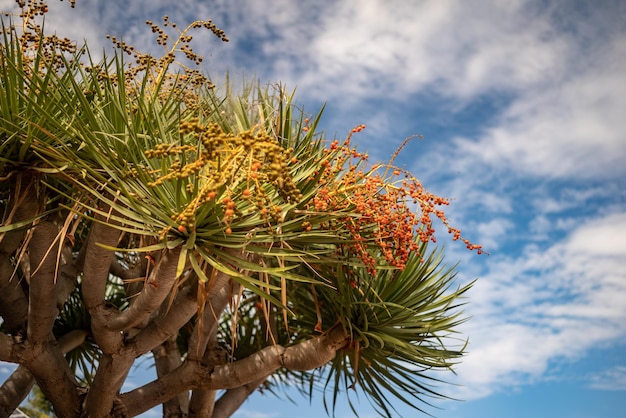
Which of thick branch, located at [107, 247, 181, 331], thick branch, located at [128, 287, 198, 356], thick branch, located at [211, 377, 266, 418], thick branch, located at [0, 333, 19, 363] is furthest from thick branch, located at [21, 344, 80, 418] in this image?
thick branch, located at [211, 377, 266, 418]

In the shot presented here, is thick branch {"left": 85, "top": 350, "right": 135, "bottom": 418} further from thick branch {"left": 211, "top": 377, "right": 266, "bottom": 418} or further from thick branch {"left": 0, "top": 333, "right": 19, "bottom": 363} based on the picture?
thick branch {"left": 211, "top": 377, "right": 266, "bottom": 418}

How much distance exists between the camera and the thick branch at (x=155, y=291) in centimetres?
432

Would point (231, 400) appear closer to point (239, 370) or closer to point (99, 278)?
point (239, 370)

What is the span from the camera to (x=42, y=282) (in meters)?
5.16

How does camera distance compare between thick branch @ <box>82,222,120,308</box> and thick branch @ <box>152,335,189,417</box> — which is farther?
thick branch @ <box>152,335,189,417</box>

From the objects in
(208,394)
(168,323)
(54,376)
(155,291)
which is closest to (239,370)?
(168,323)

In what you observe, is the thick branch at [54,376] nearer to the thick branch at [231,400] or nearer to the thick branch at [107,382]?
the thick branch at [107,382]

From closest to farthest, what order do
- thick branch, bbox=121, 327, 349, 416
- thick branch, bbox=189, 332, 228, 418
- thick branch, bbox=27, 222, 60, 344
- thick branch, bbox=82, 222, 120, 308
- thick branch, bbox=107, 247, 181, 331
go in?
1. thick branch, bbox=107, 247, 181, 331
2. thick branch, bbox=82, 222, 120, 308
3. thick branch, bbox=27, 222, 60, 344
4. thick branch, bbox=121, 327, 349, 416
5. thick branch, bbox=189, 332, 228, 418

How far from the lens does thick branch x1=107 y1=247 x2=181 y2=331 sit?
432 centimetres

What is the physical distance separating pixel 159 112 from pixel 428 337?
2.88 meters

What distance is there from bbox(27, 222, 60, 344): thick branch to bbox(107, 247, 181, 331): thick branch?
1.77 feet

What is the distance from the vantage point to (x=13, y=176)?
4.91 metres

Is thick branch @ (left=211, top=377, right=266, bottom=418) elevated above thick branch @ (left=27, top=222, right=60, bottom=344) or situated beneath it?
elevated above

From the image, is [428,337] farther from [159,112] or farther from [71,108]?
[71,108]
